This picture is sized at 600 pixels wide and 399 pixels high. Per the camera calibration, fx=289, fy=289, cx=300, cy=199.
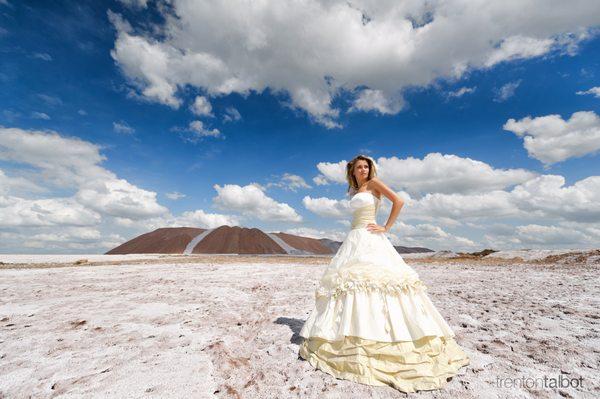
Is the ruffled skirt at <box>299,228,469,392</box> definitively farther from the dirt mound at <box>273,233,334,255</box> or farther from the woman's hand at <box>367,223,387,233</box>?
the dirt mound at <box>273,233,334,255</box>

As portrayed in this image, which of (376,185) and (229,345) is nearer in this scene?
(376,185)

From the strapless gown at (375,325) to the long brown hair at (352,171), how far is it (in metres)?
0.46

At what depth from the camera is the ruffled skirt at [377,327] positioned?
3.50m

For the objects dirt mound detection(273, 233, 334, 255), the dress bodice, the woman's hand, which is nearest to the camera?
the woman's hand

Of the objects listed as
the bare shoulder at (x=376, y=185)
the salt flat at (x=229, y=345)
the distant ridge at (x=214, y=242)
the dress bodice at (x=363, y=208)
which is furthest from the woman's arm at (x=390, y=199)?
the distant ridge at (x=214, y=242)

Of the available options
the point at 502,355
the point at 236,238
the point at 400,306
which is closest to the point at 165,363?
the point at 400,306

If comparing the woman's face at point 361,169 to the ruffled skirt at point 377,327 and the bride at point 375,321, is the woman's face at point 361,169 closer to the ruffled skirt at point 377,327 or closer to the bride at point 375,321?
the bride at point 375,321

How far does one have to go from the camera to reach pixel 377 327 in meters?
3.70

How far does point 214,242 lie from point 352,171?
62.2m

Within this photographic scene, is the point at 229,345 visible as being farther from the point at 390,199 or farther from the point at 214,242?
the point at 214,242

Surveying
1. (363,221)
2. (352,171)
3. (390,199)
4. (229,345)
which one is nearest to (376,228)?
(363,221)

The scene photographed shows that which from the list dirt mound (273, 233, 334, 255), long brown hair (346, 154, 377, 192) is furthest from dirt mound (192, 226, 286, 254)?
long brown hair (346, 154, 377, 192)

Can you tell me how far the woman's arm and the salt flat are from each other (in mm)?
2164

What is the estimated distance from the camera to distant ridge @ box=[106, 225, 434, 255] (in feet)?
196
